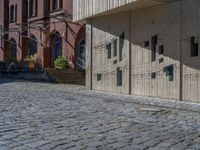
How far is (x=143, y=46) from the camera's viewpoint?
20.0m

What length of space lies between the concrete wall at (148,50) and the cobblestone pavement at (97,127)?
2.77m

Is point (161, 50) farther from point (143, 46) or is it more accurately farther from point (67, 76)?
point (67, 76)

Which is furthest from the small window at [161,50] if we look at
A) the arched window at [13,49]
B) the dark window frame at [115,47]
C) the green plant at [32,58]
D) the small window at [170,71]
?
the arched window at [13,49]

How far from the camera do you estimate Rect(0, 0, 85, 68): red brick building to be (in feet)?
125

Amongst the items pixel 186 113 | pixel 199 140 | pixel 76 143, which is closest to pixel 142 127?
pixel 199 140

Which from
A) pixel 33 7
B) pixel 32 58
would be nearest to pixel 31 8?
pixel 33 7

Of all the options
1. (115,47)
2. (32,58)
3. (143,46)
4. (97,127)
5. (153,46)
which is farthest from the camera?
(32,58)

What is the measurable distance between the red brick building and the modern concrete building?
1296 centimetres

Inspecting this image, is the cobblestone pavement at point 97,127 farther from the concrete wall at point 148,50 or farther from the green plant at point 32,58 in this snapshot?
the green plant at point 32,58

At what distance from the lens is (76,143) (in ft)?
26.7

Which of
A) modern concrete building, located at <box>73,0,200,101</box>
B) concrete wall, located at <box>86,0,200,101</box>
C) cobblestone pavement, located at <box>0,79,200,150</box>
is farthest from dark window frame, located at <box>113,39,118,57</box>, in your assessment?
cobblestone pavement, located at <box>0,79,200,150</box>

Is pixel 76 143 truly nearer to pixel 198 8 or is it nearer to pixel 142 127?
pixel 142 127

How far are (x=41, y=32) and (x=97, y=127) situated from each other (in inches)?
1313

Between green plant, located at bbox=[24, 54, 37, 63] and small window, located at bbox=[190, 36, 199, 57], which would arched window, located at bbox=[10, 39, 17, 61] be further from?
small window, located at bbox=[190, 36, 199, 57]
